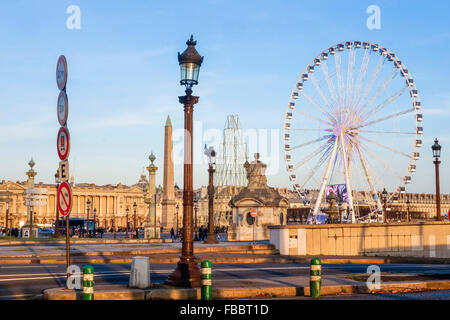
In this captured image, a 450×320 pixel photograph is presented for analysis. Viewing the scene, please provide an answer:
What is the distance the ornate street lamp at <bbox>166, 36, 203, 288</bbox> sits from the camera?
14.8 metres

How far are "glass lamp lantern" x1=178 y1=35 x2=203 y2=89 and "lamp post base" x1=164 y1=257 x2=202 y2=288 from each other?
4.45m

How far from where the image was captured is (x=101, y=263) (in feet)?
86.0

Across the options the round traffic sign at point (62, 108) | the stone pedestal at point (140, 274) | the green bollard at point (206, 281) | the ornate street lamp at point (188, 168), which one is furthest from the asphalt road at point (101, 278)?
the round traffic sign at point (62, 108)

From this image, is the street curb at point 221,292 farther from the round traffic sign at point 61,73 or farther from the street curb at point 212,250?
the street curb at point 212,250

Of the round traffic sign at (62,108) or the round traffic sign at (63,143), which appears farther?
the round traffic sign at (62,108)

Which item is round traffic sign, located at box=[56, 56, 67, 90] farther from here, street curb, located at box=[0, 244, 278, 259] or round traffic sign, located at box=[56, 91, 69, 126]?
Result: street curb, located at box=[0, 244, 278, 259]

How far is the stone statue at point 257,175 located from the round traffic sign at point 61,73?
122 ft

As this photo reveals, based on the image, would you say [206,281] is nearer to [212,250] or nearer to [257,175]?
[212,250]

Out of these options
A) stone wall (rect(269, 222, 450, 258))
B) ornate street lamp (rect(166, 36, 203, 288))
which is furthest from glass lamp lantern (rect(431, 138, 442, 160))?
ornate street lamp (rect(166, 36, 203, 288))

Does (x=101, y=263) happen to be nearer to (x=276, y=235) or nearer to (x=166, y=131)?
(x=276, y=235)

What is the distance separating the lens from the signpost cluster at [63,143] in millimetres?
12477

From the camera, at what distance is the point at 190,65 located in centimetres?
1562

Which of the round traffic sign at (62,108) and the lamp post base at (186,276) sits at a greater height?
the round traffic sign at (62,108)
